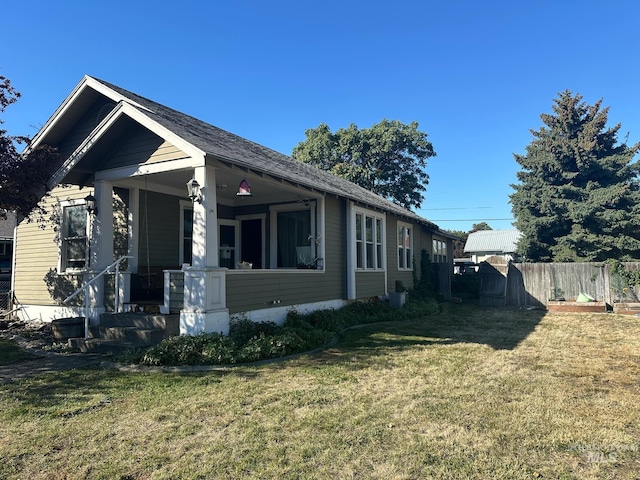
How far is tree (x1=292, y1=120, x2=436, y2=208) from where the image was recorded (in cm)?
2995

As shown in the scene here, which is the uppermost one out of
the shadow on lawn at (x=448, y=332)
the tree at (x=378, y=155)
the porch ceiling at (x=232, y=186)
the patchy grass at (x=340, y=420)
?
the tree at (x=378, y=155)

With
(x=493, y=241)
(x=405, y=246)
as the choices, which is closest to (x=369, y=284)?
(x=405, y=246)

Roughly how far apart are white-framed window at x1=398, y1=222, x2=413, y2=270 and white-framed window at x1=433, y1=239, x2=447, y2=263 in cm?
431

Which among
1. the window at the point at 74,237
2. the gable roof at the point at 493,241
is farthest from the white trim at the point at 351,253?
the gable roof at the point at 493,241

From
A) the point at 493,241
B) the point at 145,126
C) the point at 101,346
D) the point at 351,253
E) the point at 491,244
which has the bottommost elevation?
the point at 101,346

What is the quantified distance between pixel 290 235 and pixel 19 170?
655cm

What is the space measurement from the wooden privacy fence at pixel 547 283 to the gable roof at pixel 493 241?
27.5m

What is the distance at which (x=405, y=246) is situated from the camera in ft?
53.7

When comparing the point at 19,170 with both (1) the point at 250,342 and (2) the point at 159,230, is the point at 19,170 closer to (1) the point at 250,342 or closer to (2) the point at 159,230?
(2) the point at 159,230

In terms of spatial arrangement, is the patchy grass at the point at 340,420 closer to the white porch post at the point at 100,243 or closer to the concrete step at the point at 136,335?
Result: the concrete step at the point at 136,335

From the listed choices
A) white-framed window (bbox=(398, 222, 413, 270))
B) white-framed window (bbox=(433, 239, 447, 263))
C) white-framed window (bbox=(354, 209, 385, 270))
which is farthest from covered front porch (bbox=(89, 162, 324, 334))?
white-framed window (bbox=(433, 239, 447, 263))

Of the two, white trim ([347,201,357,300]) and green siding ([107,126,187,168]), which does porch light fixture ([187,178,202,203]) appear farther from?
white trim ([347,201,357,300])

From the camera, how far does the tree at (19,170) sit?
801cm

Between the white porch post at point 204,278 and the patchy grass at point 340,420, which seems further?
the white porch post at point 204,278
